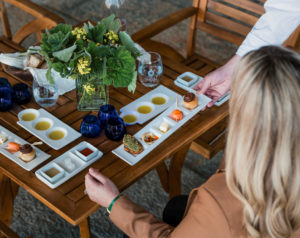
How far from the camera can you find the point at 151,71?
2.12m

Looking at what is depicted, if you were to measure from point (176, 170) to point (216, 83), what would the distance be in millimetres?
577

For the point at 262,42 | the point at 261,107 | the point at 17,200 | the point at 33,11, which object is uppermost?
the point at 261,107

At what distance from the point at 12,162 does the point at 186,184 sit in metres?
1.35

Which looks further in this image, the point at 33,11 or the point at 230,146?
the point at 33,11

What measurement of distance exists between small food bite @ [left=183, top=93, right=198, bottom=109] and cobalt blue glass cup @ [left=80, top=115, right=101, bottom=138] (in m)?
0.43

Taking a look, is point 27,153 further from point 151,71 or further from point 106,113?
point 151,71

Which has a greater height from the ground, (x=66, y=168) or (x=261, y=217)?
(x=261, y=217)

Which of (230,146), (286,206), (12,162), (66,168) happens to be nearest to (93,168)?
(66,168)

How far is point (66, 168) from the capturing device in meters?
1.68

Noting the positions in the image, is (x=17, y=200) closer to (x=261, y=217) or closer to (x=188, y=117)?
(x=188, y=117)

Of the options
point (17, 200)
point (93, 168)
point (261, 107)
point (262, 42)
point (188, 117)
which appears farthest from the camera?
point (17, 200)

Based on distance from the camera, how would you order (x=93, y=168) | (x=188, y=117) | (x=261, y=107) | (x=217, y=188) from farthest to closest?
(x=188, y=117)
(x=93, y=168)
(x=217, y=188)
(x=261, y=107)

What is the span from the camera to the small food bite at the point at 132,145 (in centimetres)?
175

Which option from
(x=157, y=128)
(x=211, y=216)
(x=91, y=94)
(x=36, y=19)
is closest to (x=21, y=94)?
(x=91, y=94)
